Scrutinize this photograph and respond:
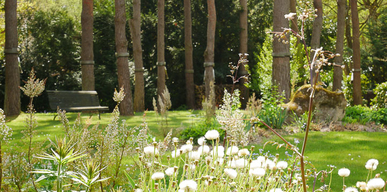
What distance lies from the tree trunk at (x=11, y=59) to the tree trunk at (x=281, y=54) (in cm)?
721

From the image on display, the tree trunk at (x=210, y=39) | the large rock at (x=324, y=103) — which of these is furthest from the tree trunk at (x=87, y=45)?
the large rock at (x=324, y=103)

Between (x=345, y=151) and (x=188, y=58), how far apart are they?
37.3ft

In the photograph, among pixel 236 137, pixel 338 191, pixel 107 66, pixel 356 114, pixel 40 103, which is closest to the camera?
pixel 236 137

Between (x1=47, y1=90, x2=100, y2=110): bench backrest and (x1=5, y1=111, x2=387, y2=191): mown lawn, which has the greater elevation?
(x1=47, y1=90, x2=100, y2=110): bench backrest

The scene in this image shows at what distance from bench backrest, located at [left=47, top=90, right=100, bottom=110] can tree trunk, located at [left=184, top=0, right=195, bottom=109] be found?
6305 mm

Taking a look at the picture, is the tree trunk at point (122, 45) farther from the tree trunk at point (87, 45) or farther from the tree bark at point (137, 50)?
the tree bark at point (137, 50)

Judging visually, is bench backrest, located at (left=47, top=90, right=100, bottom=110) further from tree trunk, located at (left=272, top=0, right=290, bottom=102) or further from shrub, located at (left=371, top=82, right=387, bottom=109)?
shrub, located at (left=371, top=82, right=387, bottom=109)

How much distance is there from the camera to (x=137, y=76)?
47.4 feet

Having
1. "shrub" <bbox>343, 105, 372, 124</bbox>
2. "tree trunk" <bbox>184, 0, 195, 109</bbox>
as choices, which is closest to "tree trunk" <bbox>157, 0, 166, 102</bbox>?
"tree trunk" <bbox>184, 0, 195, 109</bbox>

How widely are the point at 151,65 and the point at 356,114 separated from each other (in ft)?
35.3

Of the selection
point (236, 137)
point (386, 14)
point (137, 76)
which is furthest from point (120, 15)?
point (386, 14)

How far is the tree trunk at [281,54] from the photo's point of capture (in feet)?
29.3

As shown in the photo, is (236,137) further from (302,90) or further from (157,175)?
(302,90)

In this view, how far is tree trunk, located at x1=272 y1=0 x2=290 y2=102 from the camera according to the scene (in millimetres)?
8922
